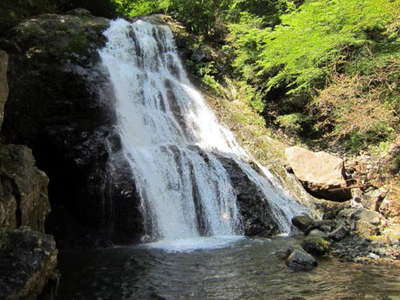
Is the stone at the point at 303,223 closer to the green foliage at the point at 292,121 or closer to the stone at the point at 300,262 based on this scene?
the stone at the point at 300,262

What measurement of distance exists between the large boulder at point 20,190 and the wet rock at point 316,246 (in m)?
5.57

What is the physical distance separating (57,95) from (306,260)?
379 inches

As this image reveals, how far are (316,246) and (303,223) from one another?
2499 millimetres

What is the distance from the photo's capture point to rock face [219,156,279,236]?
1095 centimetres

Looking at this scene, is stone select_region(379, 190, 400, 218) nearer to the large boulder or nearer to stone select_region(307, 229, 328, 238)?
stone select_region(307, 229, 328, 238)

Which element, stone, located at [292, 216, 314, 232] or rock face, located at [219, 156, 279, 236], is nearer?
stone, located at [292, 216, 314, 232]

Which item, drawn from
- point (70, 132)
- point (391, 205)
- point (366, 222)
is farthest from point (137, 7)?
point (366, 222)

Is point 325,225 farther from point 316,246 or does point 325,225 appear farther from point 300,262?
point 300,262

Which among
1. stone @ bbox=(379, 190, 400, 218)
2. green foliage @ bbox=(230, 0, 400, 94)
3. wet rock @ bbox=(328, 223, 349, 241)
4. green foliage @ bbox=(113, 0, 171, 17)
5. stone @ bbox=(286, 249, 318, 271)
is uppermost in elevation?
green foliage @ bbox=(113, 0, 171, 17)

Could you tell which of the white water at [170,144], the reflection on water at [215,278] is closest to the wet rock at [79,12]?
the white water at [170,144]

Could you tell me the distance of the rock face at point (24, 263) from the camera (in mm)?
4452

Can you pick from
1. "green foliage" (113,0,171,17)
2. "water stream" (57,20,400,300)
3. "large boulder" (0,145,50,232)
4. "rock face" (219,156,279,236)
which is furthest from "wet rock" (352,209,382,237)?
"green foliage" (113,0,171,17)

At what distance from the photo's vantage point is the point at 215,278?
6.95m

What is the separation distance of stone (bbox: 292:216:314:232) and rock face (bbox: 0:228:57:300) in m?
7.39
